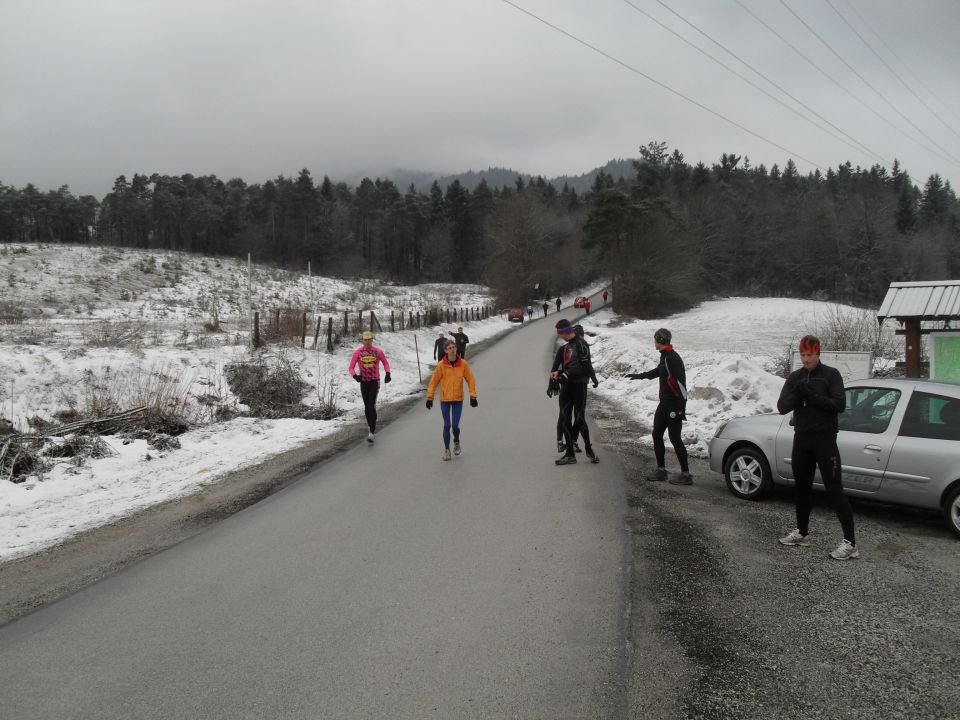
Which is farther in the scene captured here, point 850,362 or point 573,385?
point 850,362

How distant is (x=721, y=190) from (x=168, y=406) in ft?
299

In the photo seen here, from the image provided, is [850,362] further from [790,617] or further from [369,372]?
[369,372]

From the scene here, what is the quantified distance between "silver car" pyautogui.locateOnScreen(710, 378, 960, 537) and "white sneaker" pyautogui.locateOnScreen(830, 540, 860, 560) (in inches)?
51.3

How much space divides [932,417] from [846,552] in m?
1.96

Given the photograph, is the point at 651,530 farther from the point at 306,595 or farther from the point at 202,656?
the point at 202,656

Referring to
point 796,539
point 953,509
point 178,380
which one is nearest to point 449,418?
point 796,539

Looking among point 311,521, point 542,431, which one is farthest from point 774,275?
point 311,521

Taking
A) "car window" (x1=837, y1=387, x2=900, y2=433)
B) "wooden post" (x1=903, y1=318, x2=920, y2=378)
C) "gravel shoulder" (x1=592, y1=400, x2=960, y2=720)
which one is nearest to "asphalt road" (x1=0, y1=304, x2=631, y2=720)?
"gravel shoulder" (x1=592, y1=400, x2=960, y2=720)

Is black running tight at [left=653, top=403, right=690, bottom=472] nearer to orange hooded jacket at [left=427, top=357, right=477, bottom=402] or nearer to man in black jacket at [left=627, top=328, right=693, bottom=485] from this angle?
man in black jacket at [left=627, top=328, right=693, bottom=485]

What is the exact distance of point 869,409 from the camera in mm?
6812

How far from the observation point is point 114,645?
4.07 meters

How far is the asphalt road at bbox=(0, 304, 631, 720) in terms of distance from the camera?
11.2 ft

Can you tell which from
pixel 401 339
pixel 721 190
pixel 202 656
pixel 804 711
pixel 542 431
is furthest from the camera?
pixel 721 190

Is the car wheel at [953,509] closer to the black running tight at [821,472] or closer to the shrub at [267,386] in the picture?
the black running tight at [821,472]
